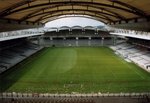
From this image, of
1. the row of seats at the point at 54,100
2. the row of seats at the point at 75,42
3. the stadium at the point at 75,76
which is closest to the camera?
the row of seats at the point at 54,100

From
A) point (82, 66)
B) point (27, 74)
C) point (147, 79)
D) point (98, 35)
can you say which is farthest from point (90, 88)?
point (98, 35)

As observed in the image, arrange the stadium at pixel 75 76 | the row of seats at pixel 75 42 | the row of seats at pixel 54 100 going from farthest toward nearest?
the row of seats at pixel 75 42 < the stadium at pixel 75 76 < the row of seats at pixel 54 100

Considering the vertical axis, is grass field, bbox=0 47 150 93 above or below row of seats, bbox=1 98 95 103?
below

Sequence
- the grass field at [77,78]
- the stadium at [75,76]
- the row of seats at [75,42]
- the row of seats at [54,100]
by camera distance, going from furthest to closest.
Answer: the row of seats at [75,42], the grass field at [77,78], the stadium at [75,76], the row of seats at [54,100]

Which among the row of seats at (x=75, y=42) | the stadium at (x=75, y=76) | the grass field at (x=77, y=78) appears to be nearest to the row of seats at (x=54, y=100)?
the stadium at (x=75, y=76)

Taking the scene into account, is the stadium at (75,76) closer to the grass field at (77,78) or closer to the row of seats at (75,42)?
the grass field at (77,78)

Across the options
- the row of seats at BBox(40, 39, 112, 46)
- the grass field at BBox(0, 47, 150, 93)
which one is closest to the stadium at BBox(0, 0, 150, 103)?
the grass field at BBox(0, 47, 150, 93)

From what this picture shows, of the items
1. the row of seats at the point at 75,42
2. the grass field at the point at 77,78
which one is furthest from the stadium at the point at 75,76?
the row of seats at the point at 75,42

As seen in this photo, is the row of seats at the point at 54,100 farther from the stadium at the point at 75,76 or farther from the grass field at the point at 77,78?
the grass field at the point at 77,78

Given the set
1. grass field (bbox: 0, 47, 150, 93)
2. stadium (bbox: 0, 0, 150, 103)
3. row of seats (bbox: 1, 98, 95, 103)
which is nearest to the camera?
row of seats (bbox: 1, 98, 95, 103)

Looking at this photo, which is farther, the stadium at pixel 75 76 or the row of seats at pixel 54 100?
the stadium at pixel 75 76

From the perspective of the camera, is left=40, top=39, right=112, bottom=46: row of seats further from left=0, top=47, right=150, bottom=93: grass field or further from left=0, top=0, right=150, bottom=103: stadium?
left=0, top=47, right=150, bottom=93: grass field

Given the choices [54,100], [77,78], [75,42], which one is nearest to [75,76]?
[77,78]

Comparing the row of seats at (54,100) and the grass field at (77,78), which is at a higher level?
the row of seats at (54,100)
